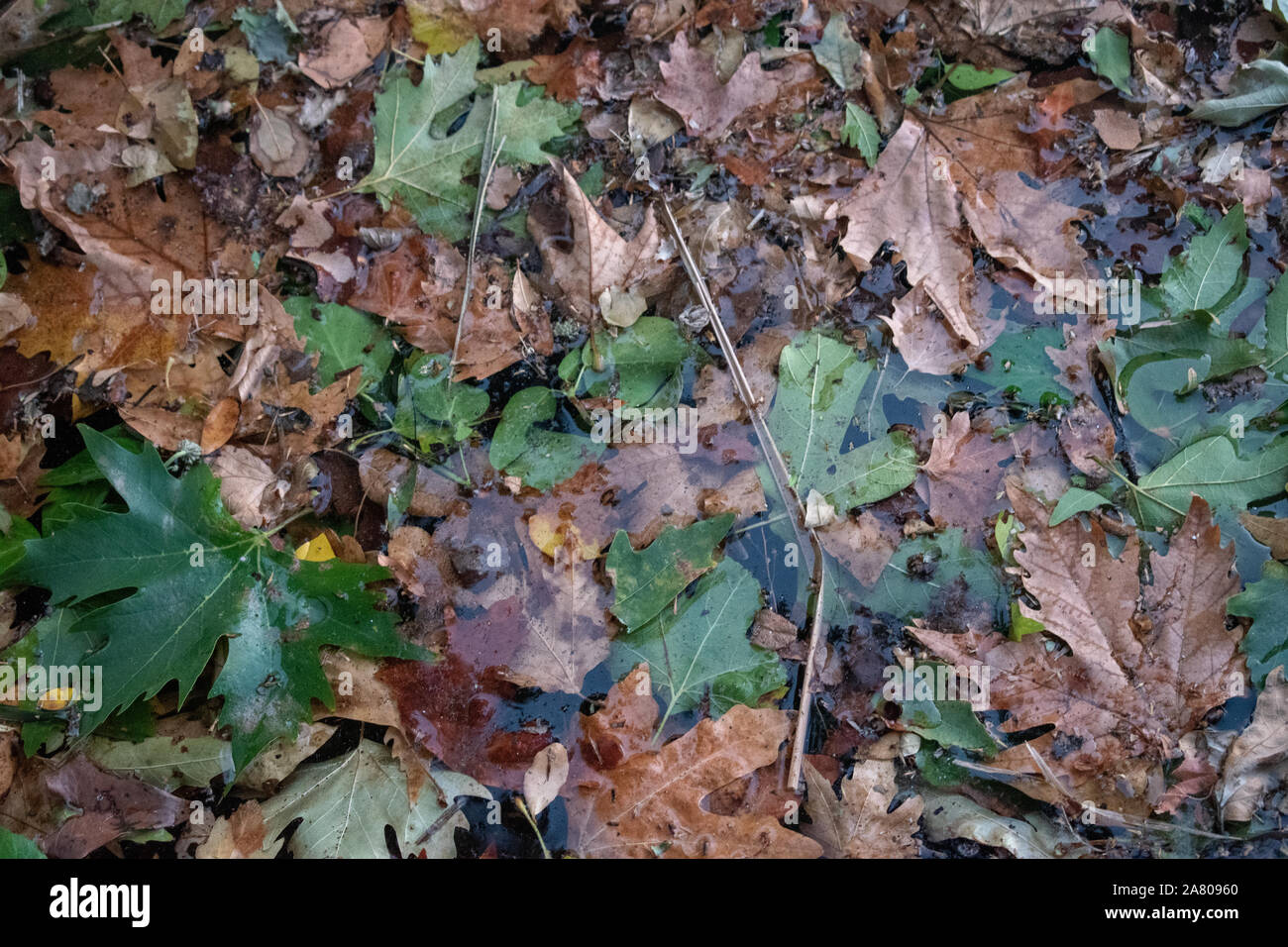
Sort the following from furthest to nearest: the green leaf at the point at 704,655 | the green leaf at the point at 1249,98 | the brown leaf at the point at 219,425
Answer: the green leaf at the point at 1249,98 → the brown leaf at the point at 219,425 → the green leaf at the point at 704,655

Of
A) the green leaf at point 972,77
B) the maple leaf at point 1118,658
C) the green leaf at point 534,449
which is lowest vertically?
the maple leaf at point 1118,658

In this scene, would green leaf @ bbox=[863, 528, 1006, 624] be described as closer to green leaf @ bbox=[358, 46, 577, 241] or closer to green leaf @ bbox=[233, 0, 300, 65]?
green leaf @ bbox=[358, 46, 577, 241]

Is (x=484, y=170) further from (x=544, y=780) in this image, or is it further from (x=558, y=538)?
(x=544, y=780)

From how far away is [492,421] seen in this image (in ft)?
8.44

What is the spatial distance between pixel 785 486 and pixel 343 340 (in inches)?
57.6

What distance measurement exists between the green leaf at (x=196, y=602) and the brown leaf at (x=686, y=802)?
73 centimetres

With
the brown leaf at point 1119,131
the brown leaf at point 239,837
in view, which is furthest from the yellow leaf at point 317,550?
the brown leaf at point 1119,131

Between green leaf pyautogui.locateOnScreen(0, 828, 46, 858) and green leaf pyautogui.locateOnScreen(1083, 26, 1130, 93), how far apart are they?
402 centimetres

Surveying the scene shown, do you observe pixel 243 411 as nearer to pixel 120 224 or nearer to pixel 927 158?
pixel 120 224

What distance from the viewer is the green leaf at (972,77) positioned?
8.91ft

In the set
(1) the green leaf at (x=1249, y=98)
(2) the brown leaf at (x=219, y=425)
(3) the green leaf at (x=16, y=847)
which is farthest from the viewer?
(1) the green leaf at (x=1249, y=98)

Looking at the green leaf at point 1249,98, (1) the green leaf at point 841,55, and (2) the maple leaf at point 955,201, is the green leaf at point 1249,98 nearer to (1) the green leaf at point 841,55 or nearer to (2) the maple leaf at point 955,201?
(2) the maple leaf at point 955,201

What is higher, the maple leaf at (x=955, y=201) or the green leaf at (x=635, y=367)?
the maple leaf at (x=955, y=201)
